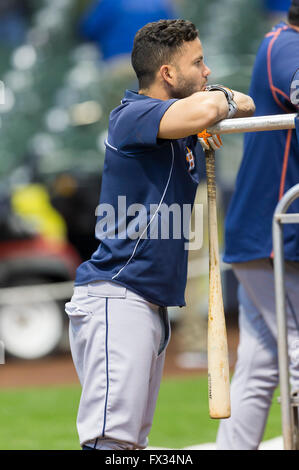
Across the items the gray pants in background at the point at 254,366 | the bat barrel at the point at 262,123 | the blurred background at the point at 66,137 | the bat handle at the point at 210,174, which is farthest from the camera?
the blurred background at the point at 66,137

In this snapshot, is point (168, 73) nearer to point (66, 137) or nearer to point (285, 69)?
point (285, 69)

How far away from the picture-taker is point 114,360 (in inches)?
112

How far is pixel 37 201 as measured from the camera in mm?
8625

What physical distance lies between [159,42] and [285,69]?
61 centimetres

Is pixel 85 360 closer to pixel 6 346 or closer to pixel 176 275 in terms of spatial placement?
pixel 176 275

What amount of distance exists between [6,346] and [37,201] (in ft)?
4.67

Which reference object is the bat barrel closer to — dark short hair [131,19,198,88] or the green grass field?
dark short hair [131,19,198,88]

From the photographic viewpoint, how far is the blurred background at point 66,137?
8352mm

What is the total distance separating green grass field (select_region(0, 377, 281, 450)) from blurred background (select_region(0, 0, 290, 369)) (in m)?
1.25

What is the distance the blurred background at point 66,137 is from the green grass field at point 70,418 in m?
1.25

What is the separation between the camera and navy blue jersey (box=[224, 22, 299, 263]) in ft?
11.1

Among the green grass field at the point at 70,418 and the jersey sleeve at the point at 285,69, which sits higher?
the jersey sleeve at the point at 285,69

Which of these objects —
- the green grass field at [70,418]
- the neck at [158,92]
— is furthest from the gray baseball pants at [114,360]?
the green grass field at [70,418]

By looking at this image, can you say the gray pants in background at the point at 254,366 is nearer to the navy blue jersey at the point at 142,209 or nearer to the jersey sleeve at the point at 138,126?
the navy blue jersey at the point at 142,209
